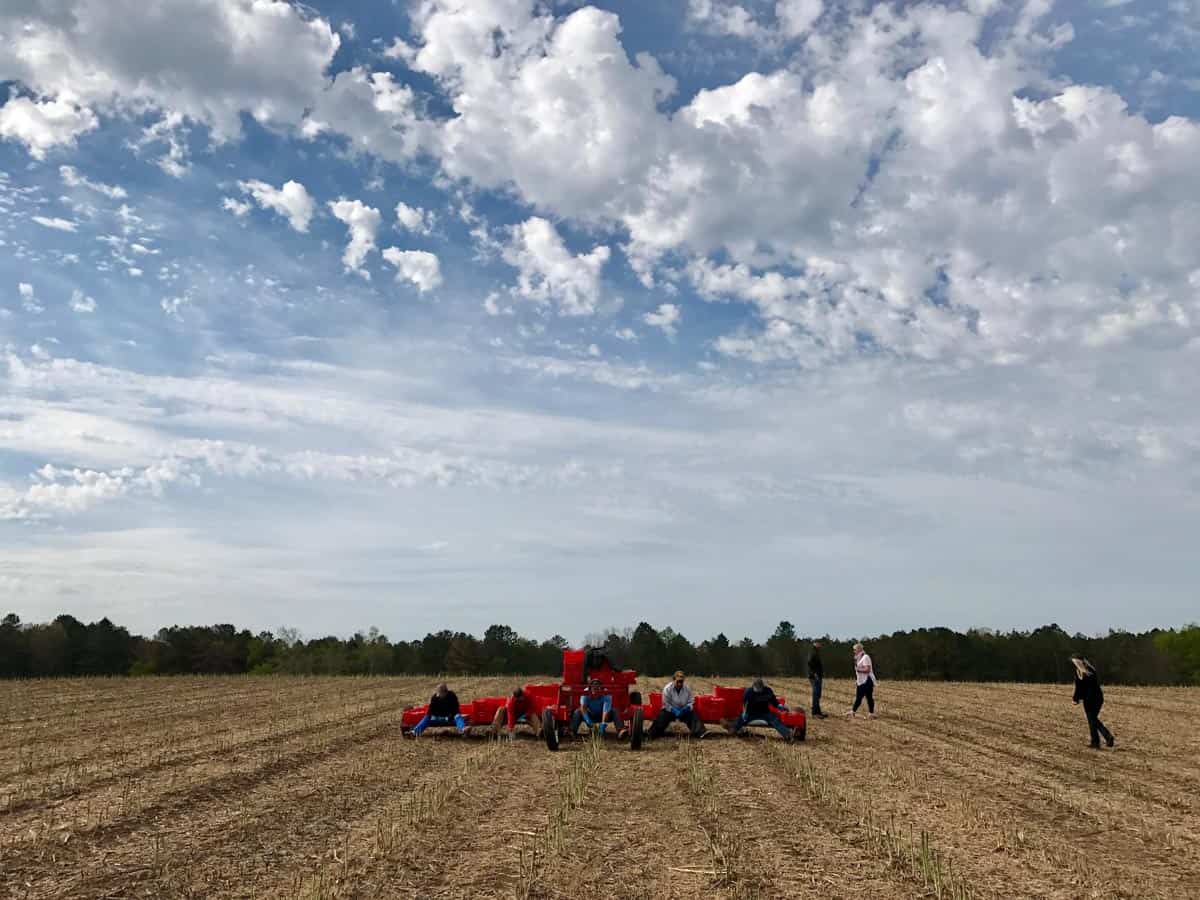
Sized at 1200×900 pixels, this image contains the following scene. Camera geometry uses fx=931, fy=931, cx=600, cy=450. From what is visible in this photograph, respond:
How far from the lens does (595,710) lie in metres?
17.2

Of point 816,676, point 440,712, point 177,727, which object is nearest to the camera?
point 440,712

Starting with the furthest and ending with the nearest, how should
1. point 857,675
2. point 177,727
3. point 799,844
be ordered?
point 857,675 → point 177,727 → point 799,844

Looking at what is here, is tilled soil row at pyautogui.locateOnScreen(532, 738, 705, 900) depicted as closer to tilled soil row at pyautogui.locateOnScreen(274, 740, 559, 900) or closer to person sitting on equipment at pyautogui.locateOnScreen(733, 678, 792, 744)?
tilled soil row at pyautogui.locateOnScreen(274, 740, 559, 900)

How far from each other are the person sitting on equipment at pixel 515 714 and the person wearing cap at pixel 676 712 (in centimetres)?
218

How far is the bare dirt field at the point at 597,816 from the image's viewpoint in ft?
25.1

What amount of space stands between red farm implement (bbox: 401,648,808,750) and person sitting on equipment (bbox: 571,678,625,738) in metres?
0.02

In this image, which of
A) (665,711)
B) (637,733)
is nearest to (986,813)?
(637,733)

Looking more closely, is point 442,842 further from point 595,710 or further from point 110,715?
point 110,715

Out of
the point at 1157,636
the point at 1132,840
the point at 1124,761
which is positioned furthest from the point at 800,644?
the point at 1132,840

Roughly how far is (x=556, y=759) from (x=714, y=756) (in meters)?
2.52

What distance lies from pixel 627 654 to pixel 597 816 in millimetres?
85038

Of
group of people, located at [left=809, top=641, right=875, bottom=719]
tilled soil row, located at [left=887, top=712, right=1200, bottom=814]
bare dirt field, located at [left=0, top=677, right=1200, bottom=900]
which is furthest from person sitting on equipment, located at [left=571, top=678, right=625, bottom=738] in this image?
group of people, located at [left=809, top=641, right=875, bottom=719]

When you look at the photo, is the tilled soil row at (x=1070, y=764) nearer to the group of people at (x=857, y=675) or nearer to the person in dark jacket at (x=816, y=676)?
the group of people at (x=857, y=675)

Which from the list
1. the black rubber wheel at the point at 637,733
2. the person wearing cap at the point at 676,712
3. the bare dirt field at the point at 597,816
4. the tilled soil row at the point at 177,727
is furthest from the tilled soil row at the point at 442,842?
the tilled soil row at the point at 177,727
